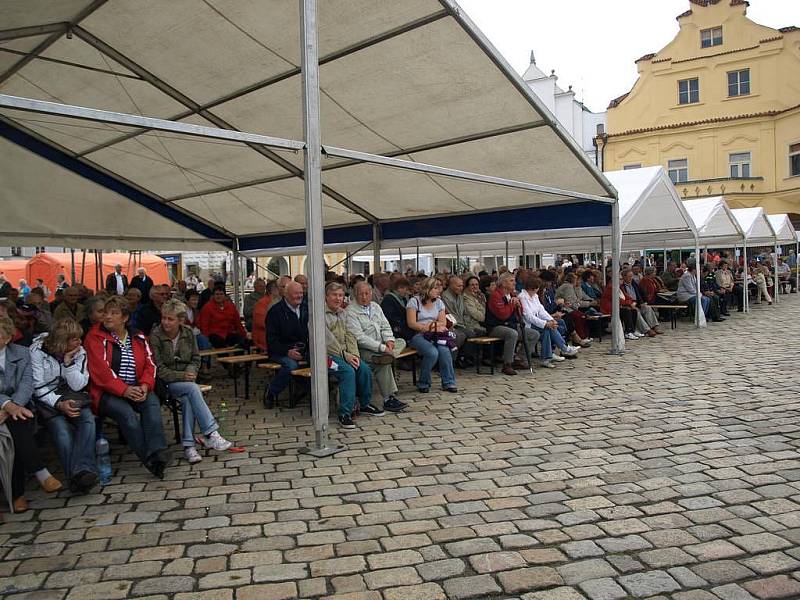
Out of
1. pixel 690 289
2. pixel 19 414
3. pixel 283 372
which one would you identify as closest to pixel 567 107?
pixel 690 289

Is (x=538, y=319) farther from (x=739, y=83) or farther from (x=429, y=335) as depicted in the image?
(x=739, y=83)

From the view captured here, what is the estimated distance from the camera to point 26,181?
9.78 meters

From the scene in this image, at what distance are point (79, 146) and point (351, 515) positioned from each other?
816 centimetres

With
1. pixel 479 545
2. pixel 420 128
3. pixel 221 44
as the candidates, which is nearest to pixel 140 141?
pixel 221 44

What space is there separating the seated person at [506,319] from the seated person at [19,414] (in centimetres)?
587

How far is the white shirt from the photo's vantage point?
9336mm

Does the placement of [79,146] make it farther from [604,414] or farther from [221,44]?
[604,414]

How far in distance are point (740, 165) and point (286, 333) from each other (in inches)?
1316

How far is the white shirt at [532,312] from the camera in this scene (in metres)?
9.34

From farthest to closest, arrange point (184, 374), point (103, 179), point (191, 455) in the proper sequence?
point (103, 179)
point (184, 374)
point (191, 455)

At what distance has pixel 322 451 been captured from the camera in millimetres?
5188

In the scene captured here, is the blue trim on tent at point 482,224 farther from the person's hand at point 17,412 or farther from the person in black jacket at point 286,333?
the person's hand at point 17,412

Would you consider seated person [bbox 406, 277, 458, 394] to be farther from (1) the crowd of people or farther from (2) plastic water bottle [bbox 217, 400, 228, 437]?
(2) plastic water bottle [bbox 217, 400, 228, 437]

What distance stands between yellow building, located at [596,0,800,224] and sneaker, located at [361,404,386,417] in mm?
31754
